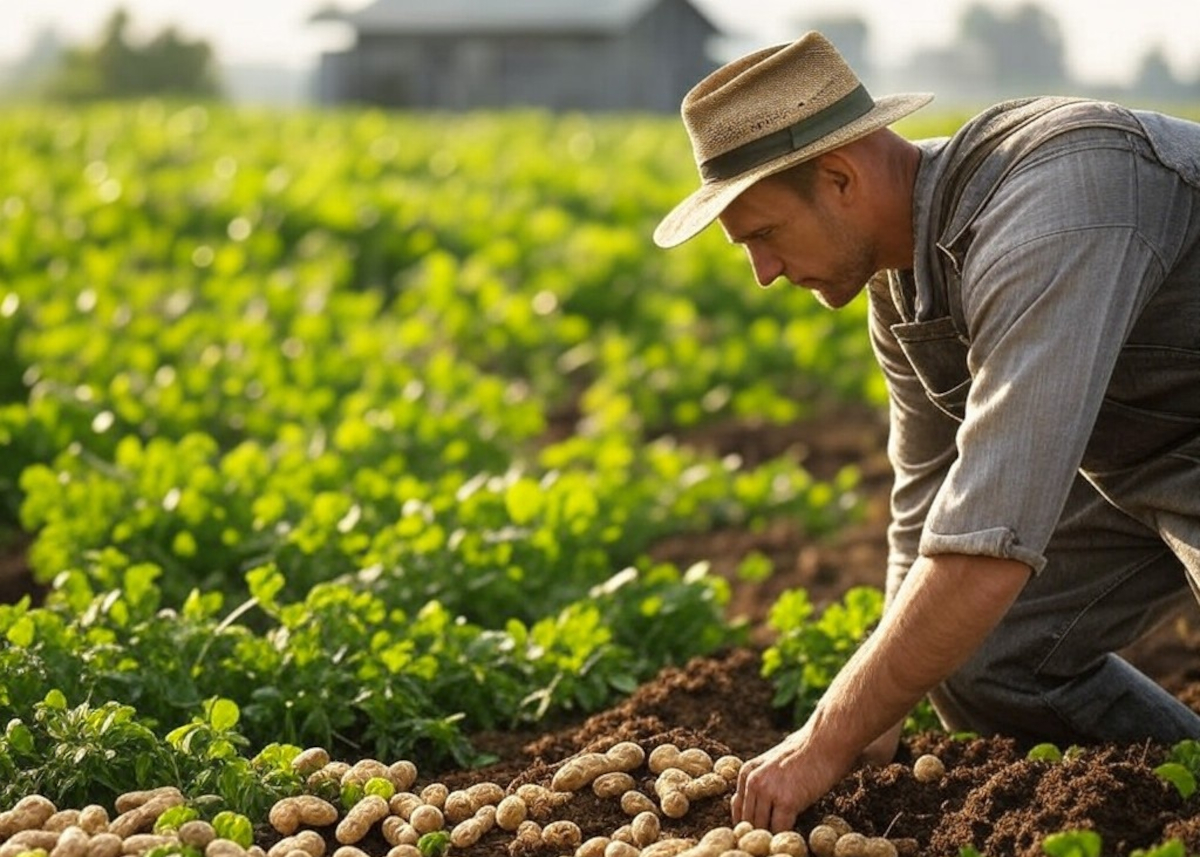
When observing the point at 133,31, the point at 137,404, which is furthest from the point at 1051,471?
the point at 133,31

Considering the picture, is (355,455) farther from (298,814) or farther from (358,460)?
(298,814)

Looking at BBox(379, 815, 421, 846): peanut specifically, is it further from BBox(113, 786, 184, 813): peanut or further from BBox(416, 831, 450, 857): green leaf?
BBox(113, 786, 184, 813): peanut

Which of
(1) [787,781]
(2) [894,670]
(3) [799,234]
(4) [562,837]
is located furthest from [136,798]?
(3) [799,234]

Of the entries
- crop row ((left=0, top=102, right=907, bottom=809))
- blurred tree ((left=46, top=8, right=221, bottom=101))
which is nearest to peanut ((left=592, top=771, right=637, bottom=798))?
crop row ((left=0, top=102, right=907, bottom=809))

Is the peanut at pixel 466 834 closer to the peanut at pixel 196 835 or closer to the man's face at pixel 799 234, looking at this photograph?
the peanut at pixel 196 835

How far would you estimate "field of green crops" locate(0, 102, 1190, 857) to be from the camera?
4.48 metres

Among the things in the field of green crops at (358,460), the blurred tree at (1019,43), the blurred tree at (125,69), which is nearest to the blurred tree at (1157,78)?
the blurred tree at (1019,43)

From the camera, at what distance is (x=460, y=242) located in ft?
44.1

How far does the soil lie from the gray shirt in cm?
51

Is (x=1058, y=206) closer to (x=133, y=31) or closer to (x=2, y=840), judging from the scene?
(x=2, y=840)

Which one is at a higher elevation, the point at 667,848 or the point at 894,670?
the point at 894,670

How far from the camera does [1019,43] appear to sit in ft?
306

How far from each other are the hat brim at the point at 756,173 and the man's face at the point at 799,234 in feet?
0.14

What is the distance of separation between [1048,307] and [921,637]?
2.11 feet
